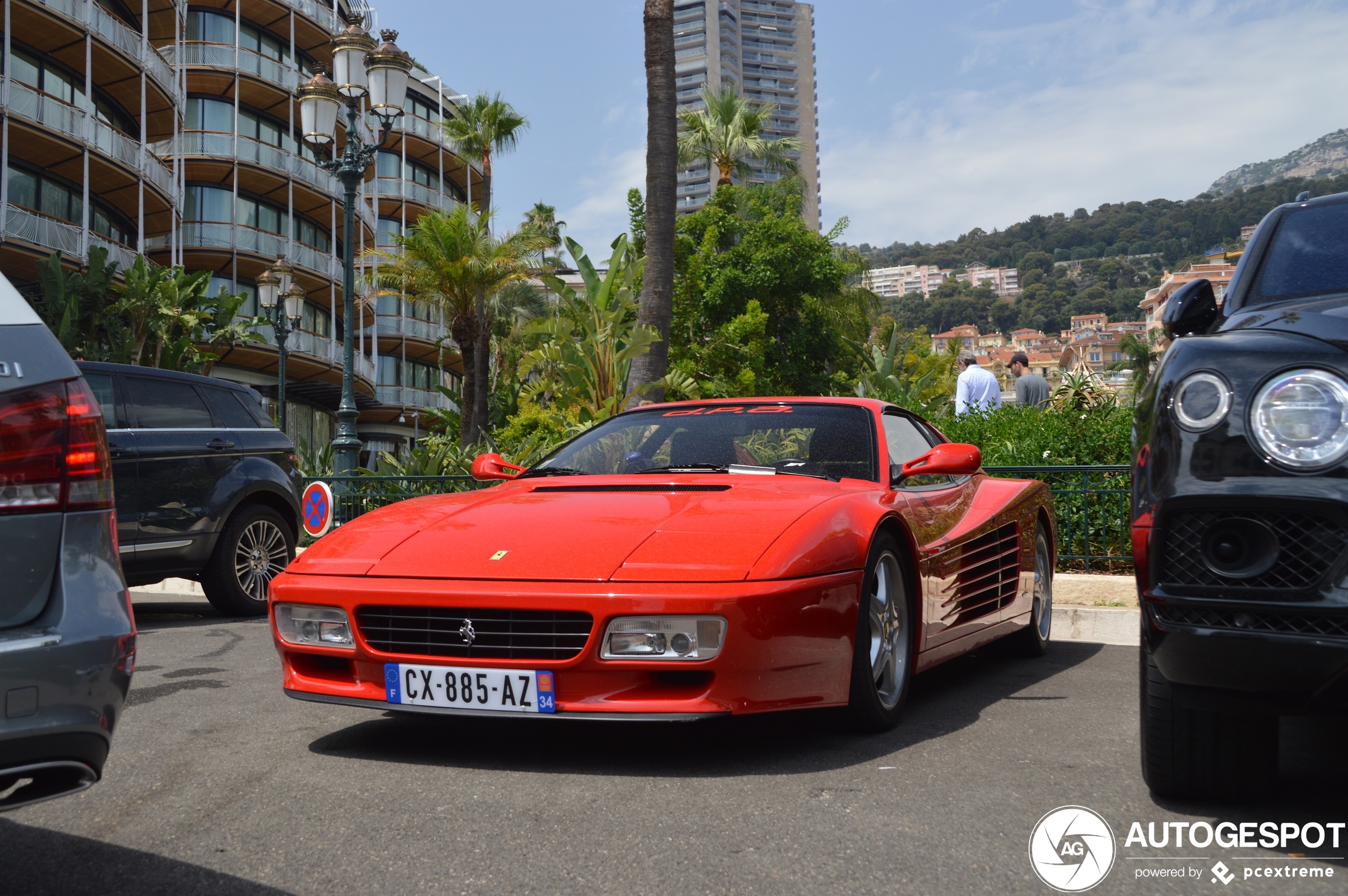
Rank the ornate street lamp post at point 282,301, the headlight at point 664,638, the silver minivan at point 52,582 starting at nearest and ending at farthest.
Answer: the silver minivan at point 52,582
the headlight at point 664,638
the ornate street lamp post at point 282,301

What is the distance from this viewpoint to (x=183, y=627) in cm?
775

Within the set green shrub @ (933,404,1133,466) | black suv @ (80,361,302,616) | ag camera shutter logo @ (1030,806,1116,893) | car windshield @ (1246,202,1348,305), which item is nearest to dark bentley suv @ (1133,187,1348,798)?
ag camera shutter logo @ (1030,806,1116,893)

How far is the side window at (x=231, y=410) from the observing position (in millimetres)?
8555

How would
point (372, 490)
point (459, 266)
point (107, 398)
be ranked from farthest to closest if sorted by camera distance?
1. point (459, 266)
2. point (372, 490)
3. point (107, 398)

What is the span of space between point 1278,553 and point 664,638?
1.68 metres

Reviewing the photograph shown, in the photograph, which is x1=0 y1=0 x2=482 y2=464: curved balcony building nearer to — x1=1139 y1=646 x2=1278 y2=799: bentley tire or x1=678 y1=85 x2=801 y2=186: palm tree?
x1=678 y1=85 x2=801 y2=186: palm tree

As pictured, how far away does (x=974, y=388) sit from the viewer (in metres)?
11.9

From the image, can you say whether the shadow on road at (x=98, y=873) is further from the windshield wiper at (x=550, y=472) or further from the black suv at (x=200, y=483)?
the black suv at (x=200, y=483)

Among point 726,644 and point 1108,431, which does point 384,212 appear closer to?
point 1108,431

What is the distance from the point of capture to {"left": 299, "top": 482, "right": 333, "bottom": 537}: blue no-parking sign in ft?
29.2

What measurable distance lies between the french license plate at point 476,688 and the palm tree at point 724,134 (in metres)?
34.7

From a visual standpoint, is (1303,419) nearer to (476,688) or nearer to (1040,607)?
(476,688)

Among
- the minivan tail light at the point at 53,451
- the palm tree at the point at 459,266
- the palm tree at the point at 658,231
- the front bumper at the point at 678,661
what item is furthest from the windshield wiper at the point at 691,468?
the palm tree at the point at 459,266

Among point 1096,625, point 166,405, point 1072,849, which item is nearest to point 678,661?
point 1072,849
